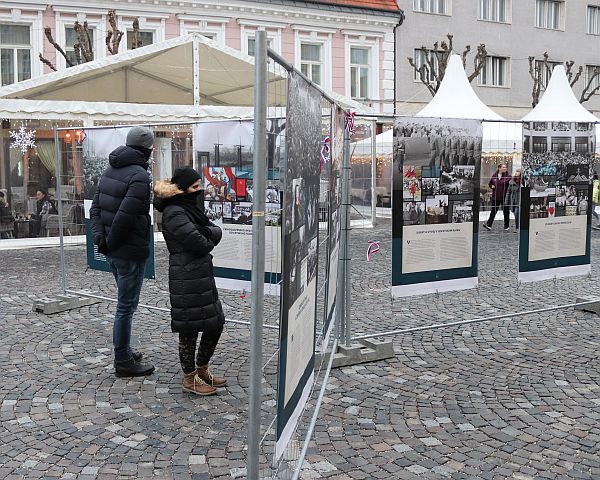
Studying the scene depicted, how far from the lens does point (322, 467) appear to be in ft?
13.6

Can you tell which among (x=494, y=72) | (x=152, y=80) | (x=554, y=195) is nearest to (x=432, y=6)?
(x=494, y=72)

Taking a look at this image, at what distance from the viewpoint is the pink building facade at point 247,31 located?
2236 centimetres

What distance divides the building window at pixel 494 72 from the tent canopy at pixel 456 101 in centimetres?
1369

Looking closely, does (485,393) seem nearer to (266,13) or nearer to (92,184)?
(92,184)

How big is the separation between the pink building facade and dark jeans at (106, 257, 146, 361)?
61.5 ft

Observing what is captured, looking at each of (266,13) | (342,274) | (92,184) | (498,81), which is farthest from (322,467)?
(498,81)

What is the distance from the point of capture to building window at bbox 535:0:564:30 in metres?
32.6

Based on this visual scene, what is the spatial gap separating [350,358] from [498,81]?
27772mm

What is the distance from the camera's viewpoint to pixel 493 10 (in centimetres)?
3095

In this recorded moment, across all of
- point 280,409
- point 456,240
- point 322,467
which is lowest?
point 322,467

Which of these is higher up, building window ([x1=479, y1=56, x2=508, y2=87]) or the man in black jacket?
building window ([x1=479, y1=56, x2=508, y2=87])

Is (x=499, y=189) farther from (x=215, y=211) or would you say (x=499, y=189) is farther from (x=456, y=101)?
(x=456, y=101)

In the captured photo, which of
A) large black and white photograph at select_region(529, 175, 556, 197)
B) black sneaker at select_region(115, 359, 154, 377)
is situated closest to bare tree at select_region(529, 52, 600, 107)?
large black and white photograph at select_region(529, 175, 556, 197)

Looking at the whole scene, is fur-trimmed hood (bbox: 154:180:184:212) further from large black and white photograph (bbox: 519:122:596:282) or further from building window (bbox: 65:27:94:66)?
building window (bbox: 65:27:94:66)
